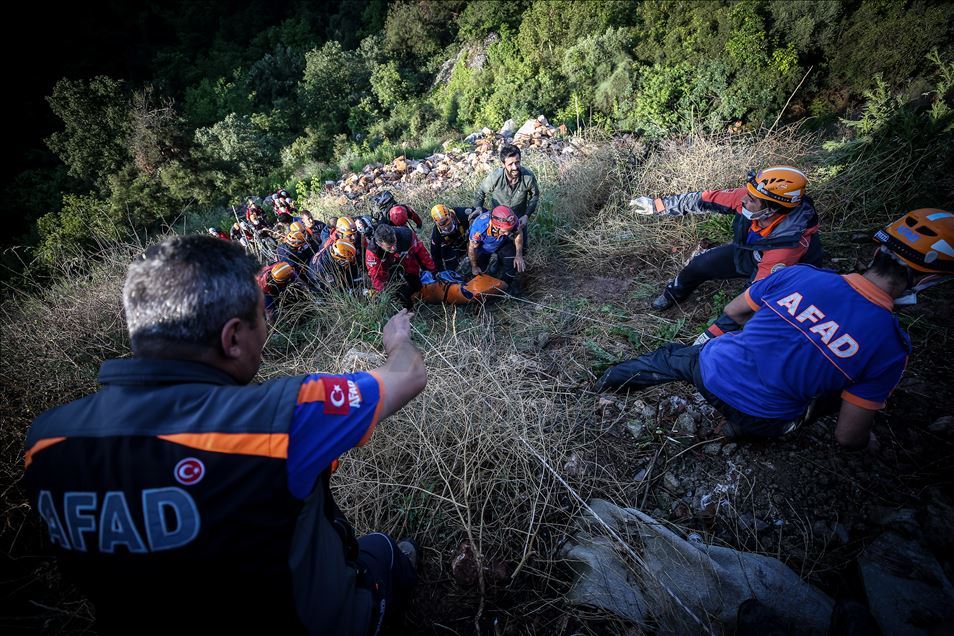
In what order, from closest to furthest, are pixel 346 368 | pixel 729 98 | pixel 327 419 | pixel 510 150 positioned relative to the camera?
pixel 327 419
pixel 346 368
pixel 510 150
pixel 729 98

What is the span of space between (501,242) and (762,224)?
283 centimetres

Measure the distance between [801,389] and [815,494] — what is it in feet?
2.23

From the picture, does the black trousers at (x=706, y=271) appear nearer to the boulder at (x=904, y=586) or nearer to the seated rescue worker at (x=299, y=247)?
the boulder at (x=904, y=586)

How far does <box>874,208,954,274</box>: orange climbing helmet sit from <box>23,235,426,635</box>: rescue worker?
226 centimetres

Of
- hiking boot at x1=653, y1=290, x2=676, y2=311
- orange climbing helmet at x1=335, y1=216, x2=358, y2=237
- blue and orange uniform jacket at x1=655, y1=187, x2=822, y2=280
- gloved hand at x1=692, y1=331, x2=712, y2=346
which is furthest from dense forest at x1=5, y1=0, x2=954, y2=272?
gloved hand at x1=692, y1=331, x2=712, y2=346

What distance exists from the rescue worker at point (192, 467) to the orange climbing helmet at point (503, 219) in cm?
373

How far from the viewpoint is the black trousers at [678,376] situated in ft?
6.87

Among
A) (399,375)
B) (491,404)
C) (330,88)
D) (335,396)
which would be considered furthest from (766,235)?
(330,88)

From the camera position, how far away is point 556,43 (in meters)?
14.1

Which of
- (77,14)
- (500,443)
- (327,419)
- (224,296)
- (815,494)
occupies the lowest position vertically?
(815,494)

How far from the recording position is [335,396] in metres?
1.08

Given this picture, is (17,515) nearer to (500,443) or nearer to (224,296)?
(224,296)

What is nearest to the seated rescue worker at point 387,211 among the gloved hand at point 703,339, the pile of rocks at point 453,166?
the pile of rocks at point 453,166

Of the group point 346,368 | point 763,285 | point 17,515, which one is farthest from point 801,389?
point 17,515
